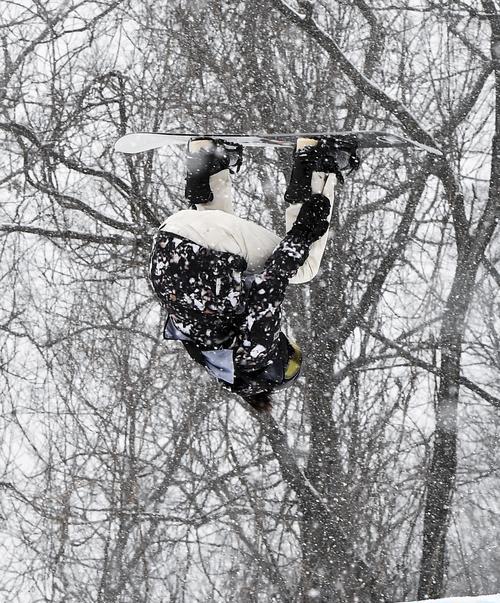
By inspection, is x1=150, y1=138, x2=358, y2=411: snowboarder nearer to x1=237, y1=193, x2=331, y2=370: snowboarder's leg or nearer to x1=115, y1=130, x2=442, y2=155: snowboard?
x1=237, y1=193, x2=331, y2=370: snowboarder's leg

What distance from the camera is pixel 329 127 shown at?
4.76m

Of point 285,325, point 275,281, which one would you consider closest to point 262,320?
point 275,281

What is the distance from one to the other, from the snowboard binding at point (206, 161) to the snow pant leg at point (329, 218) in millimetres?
214

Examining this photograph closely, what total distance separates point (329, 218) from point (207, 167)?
339 mm

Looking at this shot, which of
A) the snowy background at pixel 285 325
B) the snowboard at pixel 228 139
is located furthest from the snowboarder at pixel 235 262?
the snowy background at pixel 285 325

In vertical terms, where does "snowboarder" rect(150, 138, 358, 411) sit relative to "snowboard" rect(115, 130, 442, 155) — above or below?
below

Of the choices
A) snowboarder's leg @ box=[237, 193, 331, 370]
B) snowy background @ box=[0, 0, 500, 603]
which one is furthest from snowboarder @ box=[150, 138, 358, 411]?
snowy background @ box=[0, 0, 500, 603]

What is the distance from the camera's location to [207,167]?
78.8 inches

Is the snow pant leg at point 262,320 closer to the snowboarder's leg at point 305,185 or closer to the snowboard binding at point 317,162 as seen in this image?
the snowboarder's leg at point 305,185

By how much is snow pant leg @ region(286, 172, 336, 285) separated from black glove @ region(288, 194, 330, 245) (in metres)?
0.02

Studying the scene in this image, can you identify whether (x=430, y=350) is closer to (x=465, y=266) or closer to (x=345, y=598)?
(x=465, y=266)

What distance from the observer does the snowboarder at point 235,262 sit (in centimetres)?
176

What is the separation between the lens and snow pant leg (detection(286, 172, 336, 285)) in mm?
1900

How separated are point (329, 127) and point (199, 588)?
3496 millimetres
